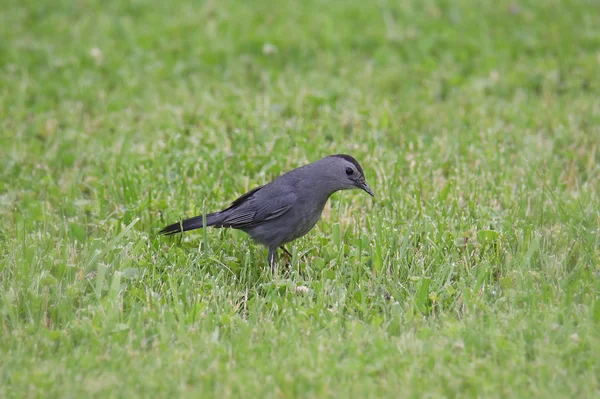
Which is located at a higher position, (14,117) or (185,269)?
(14,117)

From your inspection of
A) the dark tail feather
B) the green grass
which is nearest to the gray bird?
the dark tail feather

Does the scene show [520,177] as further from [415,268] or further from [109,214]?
[109,214]

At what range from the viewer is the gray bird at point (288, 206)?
5379 mm

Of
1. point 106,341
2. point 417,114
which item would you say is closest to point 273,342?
point 106,341

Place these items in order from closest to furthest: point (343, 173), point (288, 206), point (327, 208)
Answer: point (288, 206) → point (343, 173) → point (327, 208)

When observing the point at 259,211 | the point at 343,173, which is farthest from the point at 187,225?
the point at 343,173

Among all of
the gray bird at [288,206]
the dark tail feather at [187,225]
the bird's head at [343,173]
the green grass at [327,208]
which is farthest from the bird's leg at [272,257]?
the bird's head at [343,173]

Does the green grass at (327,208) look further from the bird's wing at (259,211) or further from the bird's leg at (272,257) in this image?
the bird's wing at (259,211)

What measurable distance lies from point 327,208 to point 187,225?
1.25 m

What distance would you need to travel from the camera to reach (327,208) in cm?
618

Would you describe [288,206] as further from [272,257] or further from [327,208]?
[327,208]

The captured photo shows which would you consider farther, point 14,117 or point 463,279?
point 14,117

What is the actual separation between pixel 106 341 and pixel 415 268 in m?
1.97

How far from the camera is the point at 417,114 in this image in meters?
7.60
